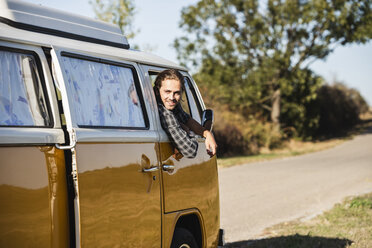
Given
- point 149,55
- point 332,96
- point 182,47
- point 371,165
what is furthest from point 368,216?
point 332,96

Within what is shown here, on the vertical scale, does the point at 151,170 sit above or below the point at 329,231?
above

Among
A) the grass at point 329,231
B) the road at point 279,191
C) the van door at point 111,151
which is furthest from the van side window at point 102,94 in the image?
the road at point 279,191

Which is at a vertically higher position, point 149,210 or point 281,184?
point 149,210

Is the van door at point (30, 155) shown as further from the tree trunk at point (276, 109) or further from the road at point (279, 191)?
the tree trunk at point (276, 109)

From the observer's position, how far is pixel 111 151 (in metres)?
3.73

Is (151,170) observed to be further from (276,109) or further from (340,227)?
(276,109)

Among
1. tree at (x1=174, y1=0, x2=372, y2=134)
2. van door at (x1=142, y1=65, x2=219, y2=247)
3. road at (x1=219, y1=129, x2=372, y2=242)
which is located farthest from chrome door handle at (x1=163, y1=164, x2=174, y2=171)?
tree at (x1=174, y1=0, x2=372, y2=134)

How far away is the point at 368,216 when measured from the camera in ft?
28.5

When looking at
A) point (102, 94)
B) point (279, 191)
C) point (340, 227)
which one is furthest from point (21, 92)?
point (279, 191)

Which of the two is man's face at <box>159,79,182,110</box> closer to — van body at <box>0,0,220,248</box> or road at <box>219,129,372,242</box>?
van body at <box>0,0,220,248</box>

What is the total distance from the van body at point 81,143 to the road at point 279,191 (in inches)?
150

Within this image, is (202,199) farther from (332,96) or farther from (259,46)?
(332,96)

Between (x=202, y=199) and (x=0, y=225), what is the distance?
239cm

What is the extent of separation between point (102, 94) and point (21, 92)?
2.43ft
